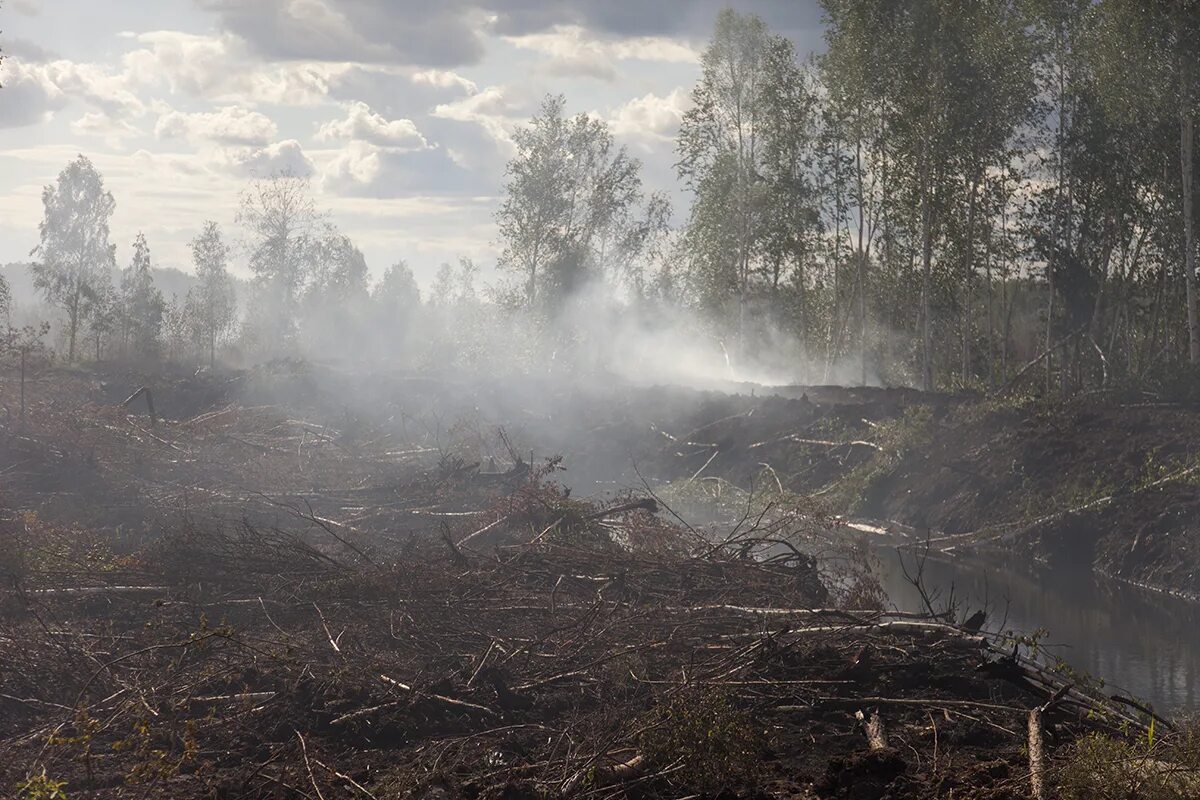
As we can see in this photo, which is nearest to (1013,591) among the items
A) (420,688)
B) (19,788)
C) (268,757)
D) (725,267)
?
(420,688)

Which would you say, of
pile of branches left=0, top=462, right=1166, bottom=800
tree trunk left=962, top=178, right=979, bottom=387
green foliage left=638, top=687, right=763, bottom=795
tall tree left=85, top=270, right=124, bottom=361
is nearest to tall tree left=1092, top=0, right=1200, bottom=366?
tree trunk left=962, top=178, right=979, bottom=387

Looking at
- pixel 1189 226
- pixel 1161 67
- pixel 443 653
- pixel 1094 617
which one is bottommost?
pixel 1094 617

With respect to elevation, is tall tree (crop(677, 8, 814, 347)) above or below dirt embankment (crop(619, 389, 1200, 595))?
above

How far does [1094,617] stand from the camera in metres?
17.4

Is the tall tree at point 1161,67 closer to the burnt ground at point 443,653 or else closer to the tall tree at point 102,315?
the burnt ground at point 443,653

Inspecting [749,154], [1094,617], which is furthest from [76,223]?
[1094,617]

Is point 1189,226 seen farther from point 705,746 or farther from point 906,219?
point 705,746

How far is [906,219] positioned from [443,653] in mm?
31052

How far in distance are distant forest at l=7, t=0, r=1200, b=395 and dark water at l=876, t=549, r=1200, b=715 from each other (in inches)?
347


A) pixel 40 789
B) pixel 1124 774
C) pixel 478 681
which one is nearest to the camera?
pixel 1124 774

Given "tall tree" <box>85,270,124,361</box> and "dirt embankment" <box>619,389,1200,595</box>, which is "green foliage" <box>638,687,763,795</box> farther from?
"tall tree" <box>85,270,124,361</box>

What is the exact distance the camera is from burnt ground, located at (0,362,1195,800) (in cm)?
807

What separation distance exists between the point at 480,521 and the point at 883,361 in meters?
37.0

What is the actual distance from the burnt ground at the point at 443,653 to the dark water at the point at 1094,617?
67.3 inches
